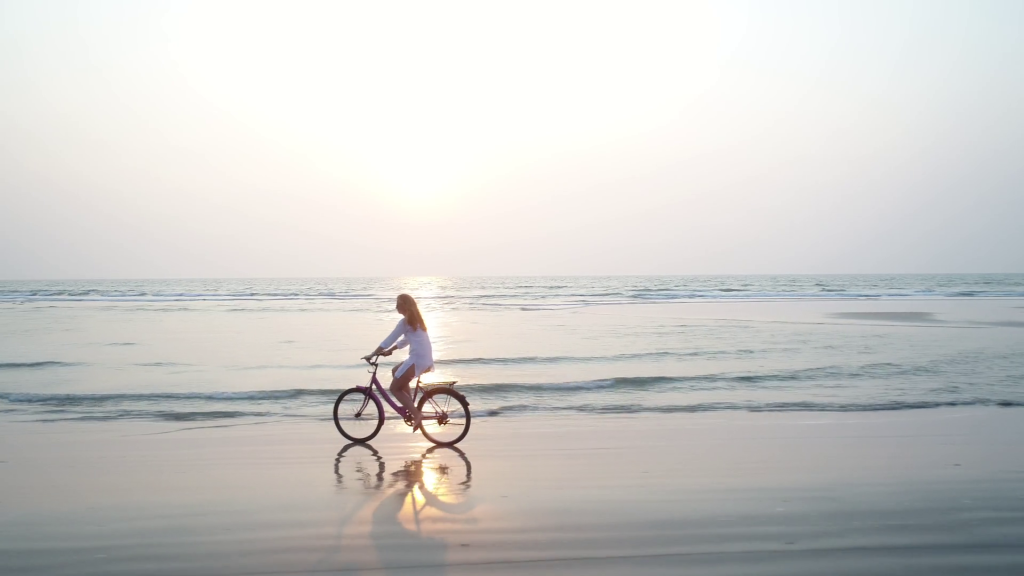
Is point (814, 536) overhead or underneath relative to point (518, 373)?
underneath

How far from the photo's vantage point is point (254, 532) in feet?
17.8

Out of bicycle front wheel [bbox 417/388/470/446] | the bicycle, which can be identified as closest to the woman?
the bicycle

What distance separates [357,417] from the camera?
911cm

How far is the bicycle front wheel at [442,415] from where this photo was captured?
8805mm

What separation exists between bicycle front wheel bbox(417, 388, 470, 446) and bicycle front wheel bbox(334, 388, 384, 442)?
586mm

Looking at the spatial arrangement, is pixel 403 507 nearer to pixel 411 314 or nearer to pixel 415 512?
pixel 415 512

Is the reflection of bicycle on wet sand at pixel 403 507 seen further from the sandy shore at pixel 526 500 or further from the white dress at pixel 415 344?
the white dress at pixel 415 344

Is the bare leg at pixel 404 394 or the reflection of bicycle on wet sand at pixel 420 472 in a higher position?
the bare leg at pixel 404 394

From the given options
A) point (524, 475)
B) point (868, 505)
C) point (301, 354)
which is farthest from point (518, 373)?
point (868, 505)

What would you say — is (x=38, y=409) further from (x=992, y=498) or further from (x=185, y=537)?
(x=992, y=498)

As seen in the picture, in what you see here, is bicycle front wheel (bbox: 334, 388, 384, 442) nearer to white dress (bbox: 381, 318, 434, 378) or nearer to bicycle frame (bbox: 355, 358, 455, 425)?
bicycle frame (bbox: 355, 358, 455, 425)

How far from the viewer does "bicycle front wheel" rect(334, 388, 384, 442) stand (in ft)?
29.7

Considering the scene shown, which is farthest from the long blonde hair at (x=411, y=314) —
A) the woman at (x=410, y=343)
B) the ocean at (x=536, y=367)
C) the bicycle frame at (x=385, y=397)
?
the ocean at (x=536, y=367)

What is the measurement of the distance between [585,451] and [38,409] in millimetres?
8796
